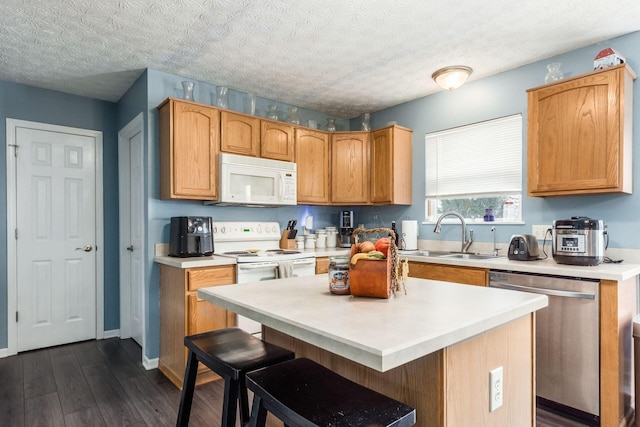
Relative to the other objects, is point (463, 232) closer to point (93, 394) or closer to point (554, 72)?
point (554, 72)

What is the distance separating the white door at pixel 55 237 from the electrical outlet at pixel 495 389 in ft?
12.7

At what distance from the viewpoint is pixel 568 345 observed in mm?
2270

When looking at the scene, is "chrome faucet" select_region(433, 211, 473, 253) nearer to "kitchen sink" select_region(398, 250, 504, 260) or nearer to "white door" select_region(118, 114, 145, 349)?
"kitchen sink" select_region(398, 250, 504, 260)

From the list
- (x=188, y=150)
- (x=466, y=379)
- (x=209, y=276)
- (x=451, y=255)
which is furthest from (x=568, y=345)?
(x=188, y=150)

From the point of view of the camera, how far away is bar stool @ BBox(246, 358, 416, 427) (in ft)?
3.32

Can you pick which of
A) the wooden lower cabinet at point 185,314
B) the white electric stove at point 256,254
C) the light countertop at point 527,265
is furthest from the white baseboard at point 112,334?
the white electric stove at point 256,254

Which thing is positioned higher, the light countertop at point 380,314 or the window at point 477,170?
the window at point 477,170

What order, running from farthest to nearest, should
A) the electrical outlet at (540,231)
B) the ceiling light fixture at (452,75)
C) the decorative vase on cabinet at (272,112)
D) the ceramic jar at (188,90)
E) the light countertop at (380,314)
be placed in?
the decorative vase on cabinet at (272,112) → the ceramic jar at (188,90) → the ceiling light fixture at (452,75) → the electrical outlet at (540,231) → the light countertop at (380,314)

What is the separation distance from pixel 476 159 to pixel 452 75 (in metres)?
0.84

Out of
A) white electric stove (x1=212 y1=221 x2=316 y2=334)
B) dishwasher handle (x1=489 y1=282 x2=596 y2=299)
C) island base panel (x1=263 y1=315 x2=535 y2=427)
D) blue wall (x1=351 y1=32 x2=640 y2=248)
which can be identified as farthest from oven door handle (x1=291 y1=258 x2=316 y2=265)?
island base panel (x1=263 y1=315 x2=535 y2=427)

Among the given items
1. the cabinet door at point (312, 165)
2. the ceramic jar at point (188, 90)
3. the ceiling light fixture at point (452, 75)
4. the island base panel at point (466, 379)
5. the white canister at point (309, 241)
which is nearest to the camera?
the island base panel at point (466, 379)

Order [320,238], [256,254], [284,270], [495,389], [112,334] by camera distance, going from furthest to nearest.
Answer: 1. [320,238]
2. [112,334]
3. [256,254]
4. [284,270]
5. [495,389]

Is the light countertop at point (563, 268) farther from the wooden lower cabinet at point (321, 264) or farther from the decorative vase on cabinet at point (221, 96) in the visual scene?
the decorative vase on cabinet at point (221, 96)

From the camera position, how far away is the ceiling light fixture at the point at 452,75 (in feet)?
10.0
